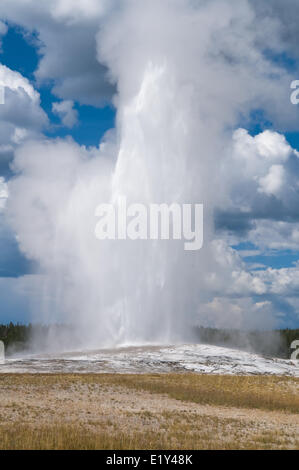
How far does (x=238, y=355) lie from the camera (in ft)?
182

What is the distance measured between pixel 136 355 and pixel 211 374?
30.1 feet

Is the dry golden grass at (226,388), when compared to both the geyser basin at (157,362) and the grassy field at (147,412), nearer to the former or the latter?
the grassy field at (147,412)

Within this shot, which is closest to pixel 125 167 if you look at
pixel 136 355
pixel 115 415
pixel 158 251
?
pixel 158 251

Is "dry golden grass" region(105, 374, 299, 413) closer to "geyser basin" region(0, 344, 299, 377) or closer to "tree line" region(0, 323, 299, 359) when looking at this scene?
"geyser basin" region(0, 344, 299, 377)

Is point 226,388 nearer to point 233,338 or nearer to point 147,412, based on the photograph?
point 147,412

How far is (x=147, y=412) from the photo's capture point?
24156 mm

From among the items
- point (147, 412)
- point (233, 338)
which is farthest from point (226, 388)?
point (233, 338)

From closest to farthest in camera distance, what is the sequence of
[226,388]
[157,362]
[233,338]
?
[226,388], [157,362], [233,338]

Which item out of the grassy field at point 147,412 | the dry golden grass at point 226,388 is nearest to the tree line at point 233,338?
the dry golden grass at point 226,388

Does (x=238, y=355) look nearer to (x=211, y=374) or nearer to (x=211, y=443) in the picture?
(x=211, y=374)

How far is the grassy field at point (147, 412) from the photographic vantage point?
699 inches

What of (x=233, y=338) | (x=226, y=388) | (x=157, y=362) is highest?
(x=233, y=338)

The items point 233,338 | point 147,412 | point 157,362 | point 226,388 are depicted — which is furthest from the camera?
point 233,338

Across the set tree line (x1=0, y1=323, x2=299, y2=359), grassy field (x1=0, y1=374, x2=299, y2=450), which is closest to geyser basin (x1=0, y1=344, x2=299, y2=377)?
grassy field (x1=0, y1=374, x2=299, y2=450)
